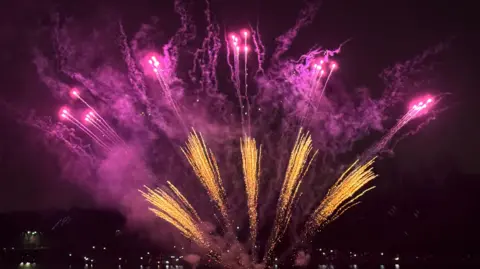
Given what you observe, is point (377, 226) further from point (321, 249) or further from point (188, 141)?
point (188, 141)

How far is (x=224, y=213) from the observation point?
19578 mm

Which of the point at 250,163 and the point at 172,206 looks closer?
the point at 250,163

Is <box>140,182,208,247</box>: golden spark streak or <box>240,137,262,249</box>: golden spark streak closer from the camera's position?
<box>240,137,262,249</box>: golden spark streak

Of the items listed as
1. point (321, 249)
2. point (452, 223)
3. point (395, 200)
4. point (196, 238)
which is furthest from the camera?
point (321, 249)

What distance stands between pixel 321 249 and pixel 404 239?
430 inches

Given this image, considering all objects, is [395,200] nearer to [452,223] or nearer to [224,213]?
[452,223]

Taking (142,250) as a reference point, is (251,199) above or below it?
below

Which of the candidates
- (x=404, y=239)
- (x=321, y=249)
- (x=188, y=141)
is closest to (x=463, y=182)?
(x=404, y=239)

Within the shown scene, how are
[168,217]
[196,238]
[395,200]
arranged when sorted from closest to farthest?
[168,217]
[196,238]
[395,200]

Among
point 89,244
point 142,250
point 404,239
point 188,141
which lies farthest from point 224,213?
point 89,244

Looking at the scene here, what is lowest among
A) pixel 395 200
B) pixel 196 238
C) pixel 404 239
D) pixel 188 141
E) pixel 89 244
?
pixel 196 238

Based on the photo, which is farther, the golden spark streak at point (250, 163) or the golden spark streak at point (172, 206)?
the golden spark streak at point (172, 206)

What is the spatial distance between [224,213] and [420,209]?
44106mm

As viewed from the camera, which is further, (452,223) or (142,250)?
(142,250)
